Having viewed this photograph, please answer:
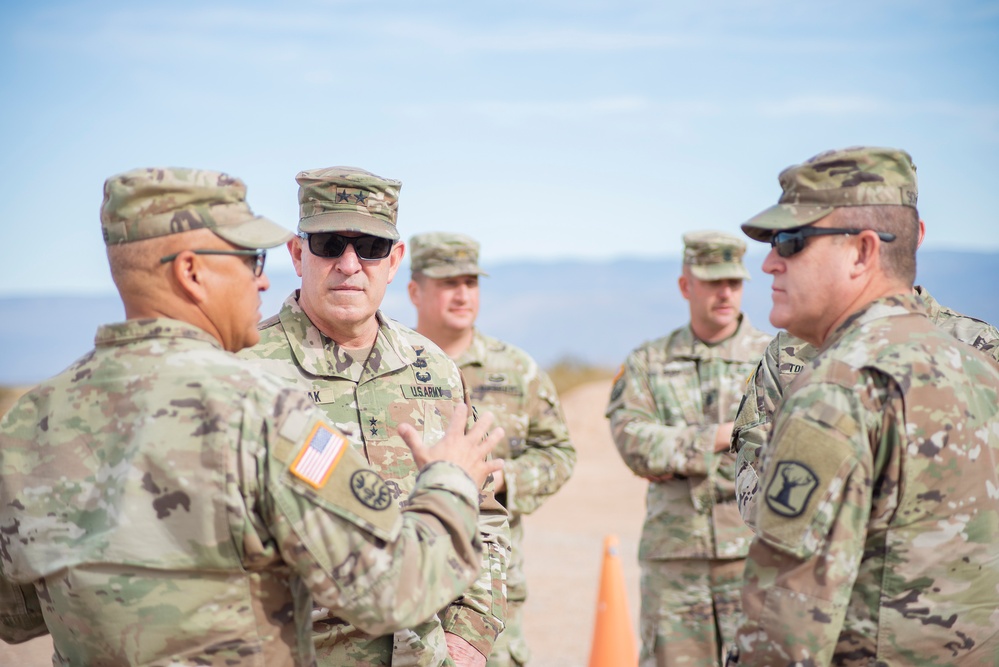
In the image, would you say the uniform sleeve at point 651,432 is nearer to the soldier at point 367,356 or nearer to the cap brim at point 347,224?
the soldier at point 367,356

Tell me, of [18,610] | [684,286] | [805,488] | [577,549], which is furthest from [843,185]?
[577,549]

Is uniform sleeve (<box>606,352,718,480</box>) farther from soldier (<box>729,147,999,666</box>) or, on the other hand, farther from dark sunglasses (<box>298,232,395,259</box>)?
soldier (<box>729,147,999,666</box>)

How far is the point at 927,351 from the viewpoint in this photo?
9.15 feet

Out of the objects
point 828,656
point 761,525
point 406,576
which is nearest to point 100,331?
point 406,576

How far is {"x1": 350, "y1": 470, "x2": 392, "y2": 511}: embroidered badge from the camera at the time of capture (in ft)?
8.40

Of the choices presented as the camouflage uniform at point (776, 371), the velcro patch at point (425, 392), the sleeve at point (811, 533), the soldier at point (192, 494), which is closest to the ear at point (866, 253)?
the sleeve at point (811, 533)

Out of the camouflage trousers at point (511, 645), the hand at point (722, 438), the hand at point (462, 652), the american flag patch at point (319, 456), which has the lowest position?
the camouflage trousers at point (511, 645)

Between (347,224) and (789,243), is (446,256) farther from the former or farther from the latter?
(789,243)

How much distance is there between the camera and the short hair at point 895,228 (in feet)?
9.61

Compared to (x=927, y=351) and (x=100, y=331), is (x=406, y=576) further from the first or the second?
(x=927, y=351)

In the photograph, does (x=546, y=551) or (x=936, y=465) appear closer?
(x=936, y=465)

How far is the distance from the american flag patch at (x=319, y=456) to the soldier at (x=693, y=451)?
396 centimetres

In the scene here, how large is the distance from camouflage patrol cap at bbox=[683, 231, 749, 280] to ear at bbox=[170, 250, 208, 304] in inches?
176

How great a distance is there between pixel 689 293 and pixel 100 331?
4.83 m
